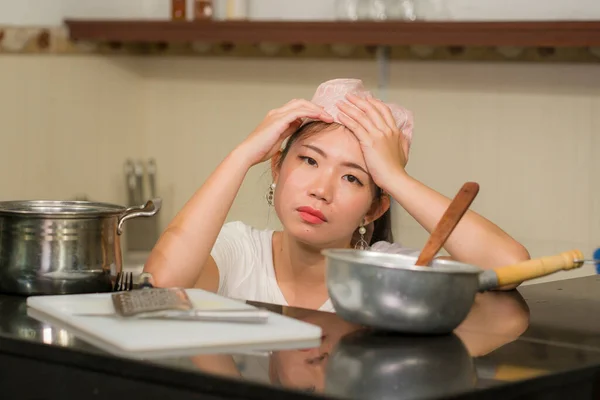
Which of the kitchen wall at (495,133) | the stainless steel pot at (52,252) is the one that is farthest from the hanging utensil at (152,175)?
the stainless steel pot at (52,252)

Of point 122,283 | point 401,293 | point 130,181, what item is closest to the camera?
point 401,293

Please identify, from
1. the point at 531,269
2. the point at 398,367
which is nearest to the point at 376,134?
the point at 531,269

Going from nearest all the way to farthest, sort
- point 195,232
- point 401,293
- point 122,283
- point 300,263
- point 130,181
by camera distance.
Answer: point 401,293 → point 122,283 → point 195,232 → point 300,263 → point 130,181

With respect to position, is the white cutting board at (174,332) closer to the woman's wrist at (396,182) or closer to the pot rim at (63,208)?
the pot rim at (63,208)

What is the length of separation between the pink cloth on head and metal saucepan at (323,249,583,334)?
0.78m

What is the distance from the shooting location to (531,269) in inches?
49.9

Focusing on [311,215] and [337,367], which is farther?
[311,215]

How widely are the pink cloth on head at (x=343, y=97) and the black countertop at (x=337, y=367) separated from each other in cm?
73

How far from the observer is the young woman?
5.92ft

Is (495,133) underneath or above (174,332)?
above

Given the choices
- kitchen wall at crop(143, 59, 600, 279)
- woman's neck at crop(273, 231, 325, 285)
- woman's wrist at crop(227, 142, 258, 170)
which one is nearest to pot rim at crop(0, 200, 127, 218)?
woman's wrist at crop(227, 142, 258, 170)

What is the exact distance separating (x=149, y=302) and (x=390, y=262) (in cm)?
31

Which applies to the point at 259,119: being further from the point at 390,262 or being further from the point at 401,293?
the point at 401,293

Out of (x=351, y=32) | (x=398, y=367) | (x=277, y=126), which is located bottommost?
(x=398, y=367)
